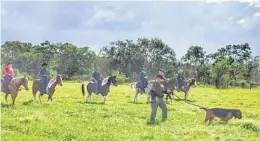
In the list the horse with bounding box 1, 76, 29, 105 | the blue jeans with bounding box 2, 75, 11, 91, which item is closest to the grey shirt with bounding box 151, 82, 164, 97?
the horse with bounding box 1, 76, 29, 105

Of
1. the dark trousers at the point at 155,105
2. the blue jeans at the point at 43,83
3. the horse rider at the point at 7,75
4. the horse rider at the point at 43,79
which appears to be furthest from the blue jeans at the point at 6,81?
the dark trousers at the point at 155,105

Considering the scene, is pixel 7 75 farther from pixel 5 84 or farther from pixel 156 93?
pixel 156 93

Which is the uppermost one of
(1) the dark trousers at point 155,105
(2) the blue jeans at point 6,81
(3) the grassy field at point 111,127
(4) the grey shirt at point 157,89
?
(2) the blue jeans at point 6,81

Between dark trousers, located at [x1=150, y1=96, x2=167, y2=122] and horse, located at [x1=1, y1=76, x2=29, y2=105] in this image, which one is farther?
horse, located at [x1=1, y1=76, x2=29, y2=105]

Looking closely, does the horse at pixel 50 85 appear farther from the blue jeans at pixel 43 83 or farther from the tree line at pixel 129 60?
the tree line at pixel 129 60

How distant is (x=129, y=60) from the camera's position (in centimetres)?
10919

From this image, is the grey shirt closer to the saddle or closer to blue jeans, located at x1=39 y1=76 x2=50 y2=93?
blue jeans, located at x1=39 y1=76 x2=50 y2=93

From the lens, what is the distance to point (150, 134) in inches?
611

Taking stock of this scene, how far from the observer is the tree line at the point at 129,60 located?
103756mm

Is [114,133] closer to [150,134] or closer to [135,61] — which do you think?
[150,134]

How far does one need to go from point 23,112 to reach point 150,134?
→ 7441 millimetres

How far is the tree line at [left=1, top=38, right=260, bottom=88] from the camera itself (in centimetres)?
10376

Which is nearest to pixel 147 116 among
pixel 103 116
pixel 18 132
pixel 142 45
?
pixel 103 116

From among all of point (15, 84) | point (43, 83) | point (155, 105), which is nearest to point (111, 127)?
point (155, 105)
